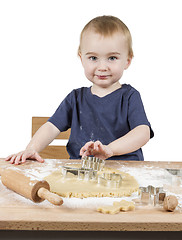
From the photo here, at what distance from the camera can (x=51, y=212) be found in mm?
742

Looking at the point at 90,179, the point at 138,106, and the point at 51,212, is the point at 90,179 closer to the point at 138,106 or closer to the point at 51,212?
the point at 51,212

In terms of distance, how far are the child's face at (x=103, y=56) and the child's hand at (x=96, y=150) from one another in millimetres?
366

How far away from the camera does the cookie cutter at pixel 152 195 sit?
0.81 metres

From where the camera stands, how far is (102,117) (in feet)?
4.81

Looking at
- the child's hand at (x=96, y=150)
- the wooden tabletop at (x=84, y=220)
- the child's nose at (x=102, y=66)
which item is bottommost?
the wooden tabletop at (x=84, y=220)

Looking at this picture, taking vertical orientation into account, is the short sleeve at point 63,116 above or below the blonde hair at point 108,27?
below

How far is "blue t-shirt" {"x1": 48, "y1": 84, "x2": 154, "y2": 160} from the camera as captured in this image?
4.72 feet

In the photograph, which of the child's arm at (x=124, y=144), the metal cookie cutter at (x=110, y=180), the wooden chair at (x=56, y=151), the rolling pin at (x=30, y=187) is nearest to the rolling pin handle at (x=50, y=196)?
the rolling pin at (x=30, y=187)

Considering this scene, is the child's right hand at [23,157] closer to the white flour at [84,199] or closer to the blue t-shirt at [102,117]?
the white flour at [84,199]

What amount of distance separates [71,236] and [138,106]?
786 mm

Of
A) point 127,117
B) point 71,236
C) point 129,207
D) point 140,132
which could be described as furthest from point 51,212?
point 127,117

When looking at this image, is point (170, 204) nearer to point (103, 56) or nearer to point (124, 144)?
point (124, 144)

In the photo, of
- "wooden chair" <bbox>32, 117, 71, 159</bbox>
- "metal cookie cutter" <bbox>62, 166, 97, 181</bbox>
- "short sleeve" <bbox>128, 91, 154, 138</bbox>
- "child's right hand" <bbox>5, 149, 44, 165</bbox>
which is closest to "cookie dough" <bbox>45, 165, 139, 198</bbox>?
"metal cookie cutter" <bbox>62, 166, 97, 181</bbox>

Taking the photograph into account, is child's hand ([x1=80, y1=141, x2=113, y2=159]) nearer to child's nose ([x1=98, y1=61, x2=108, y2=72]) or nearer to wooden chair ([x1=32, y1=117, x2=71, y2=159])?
child's nose ([x1=98, y1=61, x2=108, y2=72])
